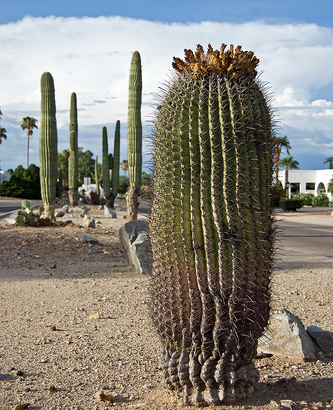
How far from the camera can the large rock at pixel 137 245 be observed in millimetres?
8789

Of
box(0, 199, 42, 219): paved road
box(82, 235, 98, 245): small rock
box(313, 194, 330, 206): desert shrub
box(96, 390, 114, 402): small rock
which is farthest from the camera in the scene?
box(313, 194, 330, 206): desert shrub

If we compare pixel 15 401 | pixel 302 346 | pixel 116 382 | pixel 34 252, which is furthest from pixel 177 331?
pixel 34 252

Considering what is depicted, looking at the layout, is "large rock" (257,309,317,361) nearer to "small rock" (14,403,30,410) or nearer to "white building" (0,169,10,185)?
"small rock" (14,403,30,410)

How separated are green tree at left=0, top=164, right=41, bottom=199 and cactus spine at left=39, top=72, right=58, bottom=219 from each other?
4081 centimetres

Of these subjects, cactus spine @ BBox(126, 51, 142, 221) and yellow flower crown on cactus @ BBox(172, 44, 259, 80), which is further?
cactus spine @ BBox(126, 51, 142, 221)

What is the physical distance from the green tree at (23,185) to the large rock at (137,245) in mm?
48633

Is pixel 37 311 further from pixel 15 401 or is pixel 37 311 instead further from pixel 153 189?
pixel 153 189

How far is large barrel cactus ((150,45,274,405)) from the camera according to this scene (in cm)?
290

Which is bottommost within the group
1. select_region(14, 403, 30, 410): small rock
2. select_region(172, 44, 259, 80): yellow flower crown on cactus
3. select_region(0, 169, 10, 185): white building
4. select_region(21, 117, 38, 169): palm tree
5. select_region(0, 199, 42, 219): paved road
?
select_region(0, 199, 42, 219): paved road

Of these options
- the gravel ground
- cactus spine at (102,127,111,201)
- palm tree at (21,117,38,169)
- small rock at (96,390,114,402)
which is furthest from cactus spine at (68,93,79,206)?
palm tree at (21,117,38,169)

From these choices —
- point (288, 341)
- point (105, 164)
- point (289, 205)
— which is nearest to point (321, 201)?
point (289, 205)

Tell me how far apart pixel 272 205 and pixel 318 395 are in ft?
4.38

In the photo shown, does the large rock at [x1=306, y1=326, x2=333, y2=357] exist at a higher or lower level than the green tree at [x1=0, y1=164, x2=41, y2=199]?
lower

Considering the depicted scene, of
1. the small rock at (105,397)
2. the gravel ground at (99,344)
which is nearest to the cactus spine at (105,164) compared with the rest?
the gravel ground at (99,344)
